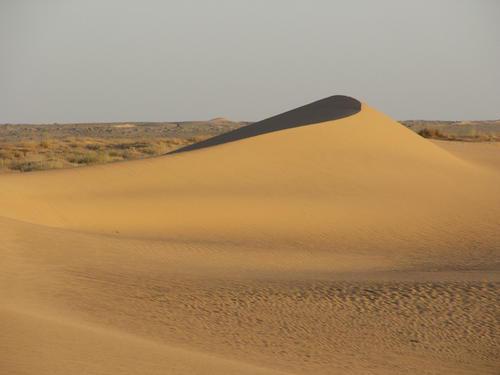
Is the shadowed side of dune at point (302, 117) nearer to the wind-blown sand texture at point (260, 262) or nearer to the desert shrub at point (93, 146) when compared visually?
the wind-blown sand texture at point (260, 262)

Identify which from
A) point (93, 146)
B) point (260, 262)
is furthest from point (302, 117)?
point (93, 146)

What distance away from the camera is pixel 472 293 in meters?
11.0

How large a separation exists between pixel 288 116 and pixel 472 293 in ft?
72.7

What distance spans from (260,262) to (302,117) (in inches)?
689

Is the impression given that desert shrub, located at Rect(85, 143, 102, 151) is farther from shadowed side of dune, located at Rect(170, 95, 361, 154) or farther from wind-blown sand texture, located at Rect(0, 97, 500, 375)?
wind-blown sand texture, located at Rect(0, 97, 500, 375)

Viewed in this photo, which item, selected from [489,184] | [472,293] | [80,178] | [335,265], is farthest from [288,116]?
[472,293]

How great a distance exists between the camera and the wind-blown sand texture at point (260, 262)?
8227mm

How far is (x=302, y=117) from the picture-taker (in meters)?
31.4

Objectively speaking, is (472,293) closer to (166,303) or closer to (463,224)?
(166,303)

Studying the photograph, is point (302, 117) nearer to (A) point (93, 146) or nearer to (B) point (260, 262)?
(B) point (260, 262)

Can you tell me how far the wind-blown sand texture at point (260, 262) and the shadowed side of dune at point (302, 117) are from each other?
75.6 inches

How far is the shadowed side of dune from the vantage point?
2986 cm

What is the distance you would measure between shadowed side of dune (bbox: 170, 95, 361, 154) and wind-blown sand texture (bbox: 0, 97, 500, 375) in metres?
1.92

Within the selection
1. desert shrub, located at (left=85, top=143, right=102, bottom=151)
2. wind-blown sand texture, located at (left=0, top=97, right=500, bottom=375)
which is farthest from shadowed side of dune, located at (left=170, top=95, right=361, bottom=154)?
desert shrub, located at (left=85, top=143, right=102, bottom=151)
